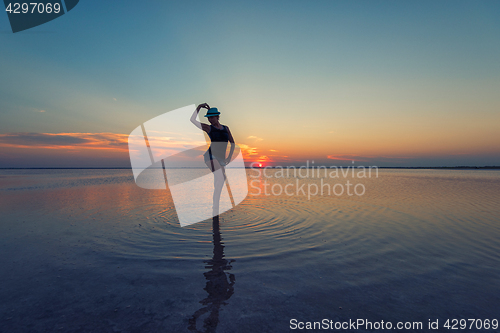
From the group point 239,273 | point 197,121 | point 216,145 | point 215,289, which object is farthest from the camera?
point 216,145

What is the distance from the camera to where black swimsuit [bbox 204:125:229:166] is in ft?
22.8

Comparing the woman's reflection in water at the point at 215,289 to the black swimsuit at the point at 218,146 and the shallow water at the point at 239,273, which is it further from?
the black swimsuit at the point at 218,146

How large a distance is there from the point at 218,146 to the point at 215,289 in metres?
4.55

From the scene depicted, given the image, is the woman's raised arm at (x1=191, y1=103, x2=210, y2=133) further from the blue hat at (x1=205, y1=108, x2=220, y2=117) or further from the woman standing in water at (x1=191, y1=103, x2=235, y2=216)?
the blue hat at (x1=205, y1=108, x2=220, y2=117)

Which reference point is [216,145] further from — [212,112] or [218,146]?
[212,112]

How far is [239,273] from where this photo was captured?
388 centimetres

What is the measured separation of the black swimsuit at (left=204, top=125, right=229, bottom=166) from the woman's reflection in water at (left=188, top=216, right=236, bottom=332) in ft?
10.1

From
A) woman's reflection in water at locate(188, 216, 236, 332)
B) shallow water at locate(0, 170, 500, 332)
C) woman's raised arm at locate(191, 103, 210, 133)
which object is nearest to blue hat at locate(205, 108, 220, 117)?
woman's raised arm at locate(191, 103, 210, 133)

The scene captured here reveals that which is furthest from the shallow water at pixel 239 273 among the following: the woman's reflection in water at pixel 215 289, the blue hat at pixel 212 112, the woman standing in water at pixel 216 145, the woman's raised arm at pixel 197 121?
the blue hat at pixel 212 112

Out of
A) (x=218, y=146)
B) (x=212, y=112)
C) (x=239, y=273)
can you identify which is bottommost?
(x=239, y=273)

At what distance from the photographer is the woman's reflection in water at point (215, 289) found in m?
2.63

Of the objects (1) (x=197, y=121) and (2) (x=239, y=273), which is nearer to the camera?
(2) (x=239, y=273)

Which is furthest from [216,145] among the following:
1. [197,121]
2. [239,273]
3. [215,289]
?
[215,289]

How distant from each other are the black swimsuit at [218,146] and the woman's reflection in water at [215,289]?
10.1ft
